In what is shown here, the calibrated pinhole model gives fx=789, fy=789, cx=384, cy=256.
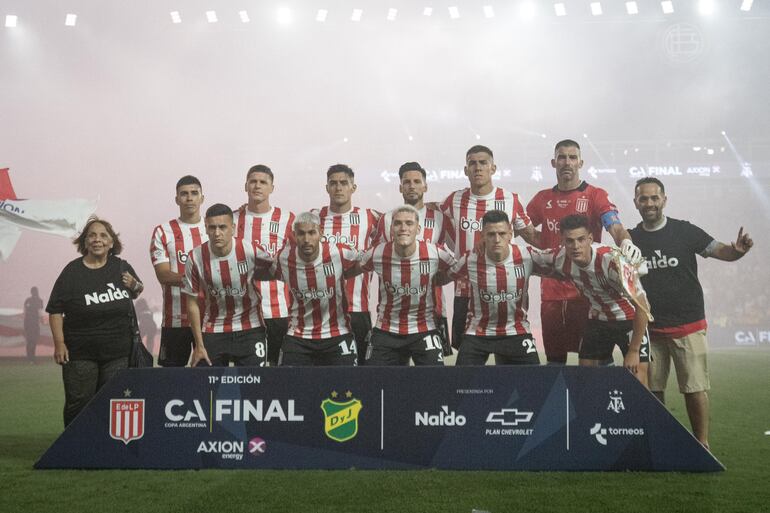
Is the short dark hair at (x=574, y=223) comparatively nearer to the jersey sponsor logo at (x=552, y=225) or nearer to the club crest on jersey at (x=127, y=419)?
the jersey sponsor logo at (x=552, y=225)

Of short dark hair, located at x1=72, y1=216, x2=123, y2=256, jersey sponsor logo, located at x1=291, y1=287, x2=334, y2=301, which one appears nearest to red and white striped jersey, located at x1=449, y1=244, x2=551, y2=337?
jersey sponsor logo, located at x1=291, y1=287, x2=334, y2=301

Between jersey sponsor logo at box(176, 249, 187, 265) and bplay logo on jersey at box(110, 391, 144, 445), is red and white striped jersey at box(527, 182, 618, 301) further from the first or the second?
bplay logo on jersey at box(110, 391, 144, 445)

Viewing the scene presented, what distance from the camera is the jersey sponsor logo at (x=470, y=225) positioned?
21.2ft

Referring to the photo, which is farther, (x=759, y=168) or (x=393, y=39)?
(x=759, y=168)

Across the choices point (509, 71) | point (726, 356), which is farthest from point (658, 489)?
point (509, 71)

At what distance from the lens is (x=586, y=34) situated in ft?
66.0

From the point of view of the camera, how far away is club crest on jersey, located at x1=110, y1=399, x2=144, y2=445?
4957 millimetres

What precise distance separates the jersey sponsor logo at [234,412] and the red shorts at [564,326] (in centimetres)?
241

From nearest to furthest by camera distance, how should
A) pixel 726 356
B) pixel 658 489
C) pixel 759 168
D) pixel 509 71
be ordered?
pixel 658 489
pixel 726 356
pixel 509 71
pixel 759 168

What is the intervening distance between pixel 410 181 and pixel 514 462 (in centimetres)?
254

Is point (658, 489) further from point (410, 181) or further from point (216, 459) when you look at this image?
point (410, 181)

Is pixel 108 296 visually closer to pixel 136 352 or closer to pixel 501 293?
pixel 136 352

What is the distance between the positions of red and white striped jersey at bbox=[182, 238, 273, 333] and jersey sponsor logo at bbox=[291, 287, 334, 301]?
13.6 inches

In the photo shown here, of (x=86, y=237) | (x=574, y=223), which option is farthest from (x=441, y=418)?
(x=86, y=237)
